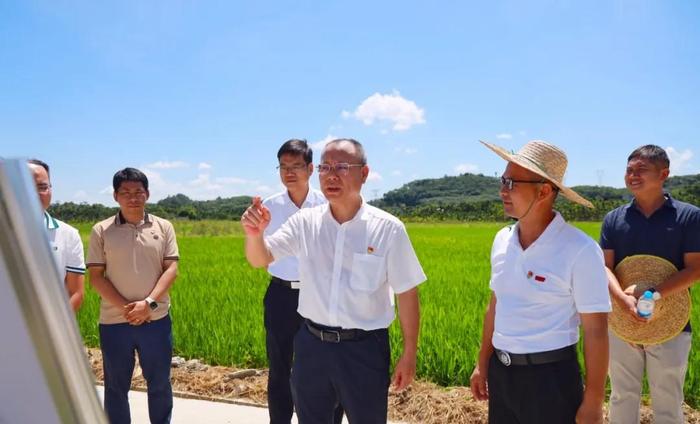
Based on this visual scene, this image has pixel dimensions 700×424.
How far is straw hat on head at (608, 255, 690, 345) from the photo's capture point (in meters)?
3.09

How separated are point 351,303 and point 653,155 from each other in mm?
2121

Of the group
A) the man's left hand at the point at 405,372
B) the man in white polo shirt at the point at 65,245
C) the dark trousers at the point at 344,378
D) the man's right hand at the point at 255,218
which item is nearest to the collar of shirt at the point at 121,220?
the man in white polo shirt at the point at 65,245

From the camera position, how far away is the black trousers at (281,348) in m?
3.29

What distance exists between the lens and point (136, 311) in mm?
3062

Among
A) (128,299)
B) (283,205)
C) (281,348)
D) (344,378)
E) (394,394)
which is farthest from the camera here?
(394,394)

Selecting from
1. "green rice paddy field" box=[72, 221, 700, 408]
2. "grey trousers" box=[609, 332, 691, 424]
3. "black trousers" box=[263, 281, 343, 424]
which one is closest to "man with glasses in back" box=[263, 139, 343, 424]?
"black trousers" box=[263, 281, 343, 424]

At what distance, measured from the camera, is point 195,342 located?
5.50 m

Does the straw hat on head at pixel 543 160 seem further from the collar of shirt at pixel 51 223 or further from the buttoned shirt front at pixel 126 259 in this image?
the collar of shirt at pixel 51 223

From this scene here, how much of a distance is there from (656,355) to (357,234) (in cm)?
207

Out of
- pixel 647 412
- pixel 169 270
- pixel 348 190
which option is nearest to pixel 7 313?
pixel 348 190

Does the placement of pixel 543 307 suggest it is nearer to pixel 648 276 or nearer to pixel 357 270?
pixel 357 270

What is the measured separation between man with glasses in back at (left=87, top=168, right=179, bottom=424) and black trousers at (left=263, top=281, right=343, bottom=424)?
0.64 meters

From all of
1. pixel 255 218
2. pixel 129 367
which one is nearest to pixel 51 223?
pixel 129 367

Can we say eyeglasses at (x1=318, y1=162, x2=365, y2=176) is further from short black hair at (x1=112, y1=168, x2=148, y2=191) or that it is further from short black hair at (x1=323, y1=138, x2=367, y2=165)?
short black hair at (x1=112, y1=168, x2=148, y2=191)
